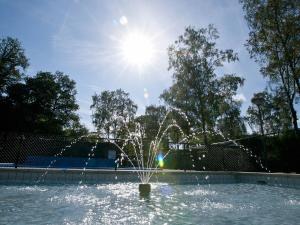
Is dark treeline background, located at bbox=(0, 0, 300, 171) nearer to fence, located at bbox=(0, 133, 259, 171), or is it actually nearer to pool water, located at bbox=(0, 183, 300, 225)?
fence, located at bbox=(0, 133, 259, 171)

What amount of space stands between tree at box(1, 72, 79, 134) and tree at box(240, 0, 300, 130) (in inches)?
1074

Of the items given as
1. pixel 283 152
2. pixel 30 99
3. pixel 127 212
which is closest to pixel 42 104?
pixel 30 99

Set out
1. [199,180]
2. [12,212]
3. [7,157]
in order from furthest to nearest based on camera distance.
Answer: [7,157] → [199,180] → [12,212]

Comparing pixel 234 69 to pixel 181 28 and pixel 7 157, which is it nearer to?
pixel 181 28

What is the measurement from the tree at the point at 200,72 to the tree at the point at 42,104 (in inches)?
750

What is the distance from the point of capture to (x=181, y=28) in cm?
2916

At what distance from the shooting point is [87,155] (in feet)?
76.1

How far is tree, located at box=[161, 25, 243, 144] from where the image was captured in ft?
93.1

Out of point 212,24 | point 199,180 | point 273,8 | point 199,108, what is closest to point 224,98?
point 199,108

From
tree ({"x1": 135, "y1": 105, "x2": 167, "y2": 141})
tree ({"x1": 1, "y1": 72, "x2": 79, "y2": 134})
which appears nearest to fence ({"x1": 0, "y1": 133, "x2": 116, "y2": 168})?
tree ({"x1": 1, "y1": 72, "x2": 79, "y2": 134})

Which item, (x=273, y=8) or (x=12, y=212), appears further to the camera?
(x=273, y=8)

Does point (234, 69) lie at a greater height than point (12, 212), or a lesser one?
greater

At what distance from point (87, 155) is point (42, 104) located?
1982cm

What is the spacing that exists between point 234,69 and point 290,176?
799 inches
